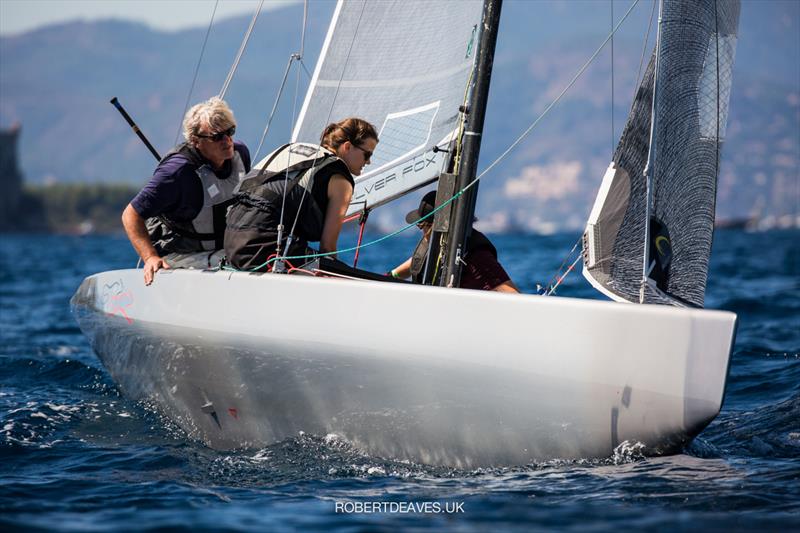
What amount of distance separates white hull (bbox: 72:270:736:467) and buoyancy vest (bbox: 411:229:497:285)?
0.69 metres

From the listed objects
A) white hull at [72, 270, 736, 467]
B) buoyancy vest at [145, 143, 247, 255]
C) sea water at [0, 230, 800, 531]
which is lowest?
sea water at [0, 230, 800, 531]

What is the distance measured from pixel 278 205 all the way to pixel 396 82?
4.38ft

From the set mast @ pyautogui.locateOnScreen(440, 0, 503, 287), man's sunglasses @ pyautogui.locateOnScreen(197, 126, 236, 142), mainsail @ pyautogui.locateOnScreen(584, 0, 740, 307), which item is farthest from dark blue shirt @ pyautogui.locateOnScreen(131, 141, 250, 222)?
mainsail @ pyautogui.locateOnScreen(584, 0, 740, 307)

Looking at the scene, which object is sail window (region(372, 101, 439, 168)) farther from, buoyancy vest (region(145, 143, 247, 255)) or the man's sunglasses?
the man's sunglasses

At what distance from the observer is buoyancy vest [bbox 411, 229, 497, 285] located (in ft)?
13.4

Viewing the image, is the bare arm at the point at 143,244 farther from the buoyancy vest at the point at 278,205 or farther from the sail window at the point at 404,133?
the sail window at the point at 404,133

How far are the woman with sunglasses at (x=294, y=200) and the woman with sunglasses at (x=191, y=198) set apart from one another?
0.29 m

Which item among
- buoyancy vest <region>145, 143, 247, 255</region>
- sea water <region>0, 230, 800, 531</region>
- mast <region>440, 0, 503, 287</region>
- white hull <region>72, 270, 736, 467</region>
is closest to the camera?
sea water <region>0, 230, 800, 531</region>

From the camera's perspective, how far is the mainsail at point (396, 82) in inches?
187

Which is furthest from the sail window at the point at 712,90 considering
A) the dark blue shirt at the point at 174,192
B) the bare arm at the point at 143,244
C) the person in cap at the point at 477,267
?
the bare arm at the point at 143,244

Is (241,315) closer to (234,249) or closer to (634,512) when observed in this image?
(234,249)

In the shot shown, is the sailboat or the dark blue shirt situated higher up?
the dark blue shirt

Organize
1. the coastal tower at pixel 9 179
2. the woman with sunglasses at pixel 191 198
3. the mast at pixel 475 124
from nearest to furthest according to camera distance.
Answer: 1. the mast at pixel 475 124
2. the woman with sunglasses at pixel 191 198
3. the coastal tower at pixel 9 179

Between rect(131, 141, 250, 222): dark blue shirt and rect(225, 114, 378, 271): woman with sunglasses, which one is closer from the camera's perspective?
rect(225, 114, 378, 271): woman with sunglasses
